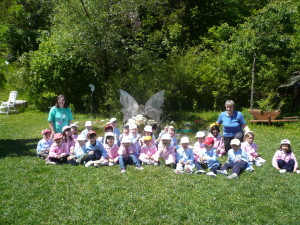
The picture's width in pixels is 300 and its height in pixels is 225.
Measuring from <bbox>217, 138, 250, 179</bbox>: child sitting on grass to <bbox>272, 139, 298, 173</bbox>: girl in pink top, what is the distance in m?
0.57

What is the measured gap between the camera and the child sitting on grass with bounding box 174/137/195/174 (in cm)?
604

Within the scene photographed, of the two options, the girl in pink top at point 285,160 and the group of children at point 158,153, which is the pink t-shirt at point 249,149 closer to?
the group of children at point 158,153

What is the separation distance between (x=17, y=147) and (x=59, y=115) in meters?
1.96

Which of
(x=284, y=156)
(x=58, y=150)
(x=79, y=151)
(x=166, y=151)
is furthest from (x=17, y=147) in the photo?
(x=284, y=156)

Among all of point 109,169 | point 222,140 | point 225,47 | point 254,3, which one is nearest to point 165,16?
point 225,47

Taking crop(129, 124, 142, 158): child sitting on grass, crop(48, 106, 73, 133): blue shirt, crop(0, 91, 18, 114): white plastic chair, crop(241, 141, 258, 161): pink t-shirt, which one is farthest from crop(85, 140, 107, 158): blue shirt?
crop(0, 91, 18, 114): white plastic chair

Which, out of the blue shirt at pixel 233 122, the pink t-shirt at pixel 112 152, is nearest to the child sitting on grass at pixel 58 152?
the pink t-shirt at pixel 112 152

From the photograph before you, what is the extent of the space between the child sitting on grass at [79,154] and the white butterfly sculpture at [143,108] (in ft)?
11.6

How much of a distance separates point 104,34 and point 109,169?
7.55m

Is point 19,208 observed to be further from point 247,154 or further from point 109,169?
point 247,154

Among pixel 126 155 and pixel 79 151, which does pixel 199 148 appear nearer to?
pixel 126 155

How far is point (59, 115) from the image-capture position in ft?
23.2

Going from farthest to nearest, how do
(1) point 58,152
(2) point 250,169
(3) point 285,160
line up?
(1) point 58,152 → (3) point 285,160 → (2) point 250,169

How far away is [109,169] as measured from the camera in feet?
20.0
